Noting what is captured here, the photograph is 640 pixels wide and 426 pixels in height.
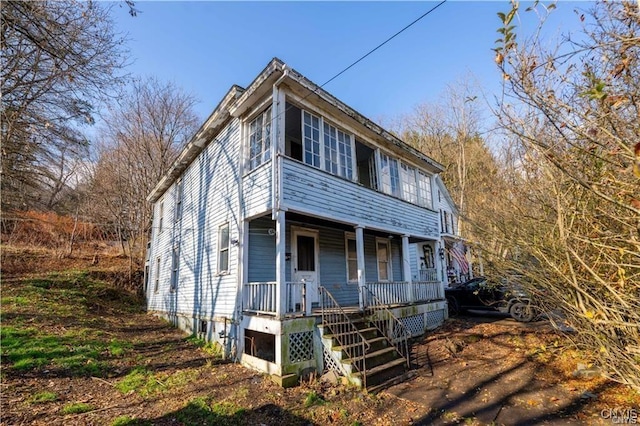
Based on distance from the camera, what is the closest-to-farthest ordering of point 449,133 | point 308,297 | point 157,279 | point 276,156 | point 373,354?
point 373,354 < point 308,297 < point 276,156 < point 157,279 < point 449,133

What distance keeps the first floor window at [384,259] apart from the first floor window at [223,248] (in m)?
6.14

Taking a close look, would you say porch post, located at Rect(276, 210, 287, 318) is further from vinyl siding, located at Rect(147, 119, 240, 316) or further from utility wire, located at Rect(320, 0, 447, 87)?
utility wire, located at Rect(320, 0, 447, 87)

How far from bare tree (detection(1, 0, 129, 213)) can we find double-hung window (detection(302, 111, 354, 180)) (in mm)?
4461

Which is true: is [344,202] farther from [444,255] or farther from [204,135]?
[444,255]

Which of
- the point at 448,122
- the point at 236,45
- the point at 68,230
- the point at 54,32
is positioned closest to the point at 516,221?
the point at 236,45

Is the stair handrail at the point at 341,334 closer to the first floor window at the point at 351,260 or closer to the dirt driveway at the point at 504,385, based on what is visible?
the dirt driveway at the point at 504,385

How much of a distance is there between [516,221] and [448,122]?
2466cm

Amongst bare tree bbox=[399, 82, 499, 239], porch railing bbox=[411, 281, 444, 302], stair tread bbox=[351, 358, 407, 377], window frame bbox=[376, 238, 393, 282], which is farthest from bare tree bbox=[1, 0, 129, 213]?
bare tree bbox=[399, 82, 499, 239]

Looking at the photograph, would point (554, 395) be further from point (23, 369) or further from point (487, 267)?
point (23, 369)

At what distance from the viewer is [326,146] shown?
8773mm

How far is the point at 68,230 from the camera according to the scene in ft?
71.2

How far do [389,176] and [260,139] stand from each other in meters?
5.12

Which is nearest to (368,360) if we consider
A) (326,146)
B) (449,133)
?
(326,146)

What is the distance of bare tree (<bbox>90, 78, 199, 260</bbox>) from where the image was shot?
76.2ft
